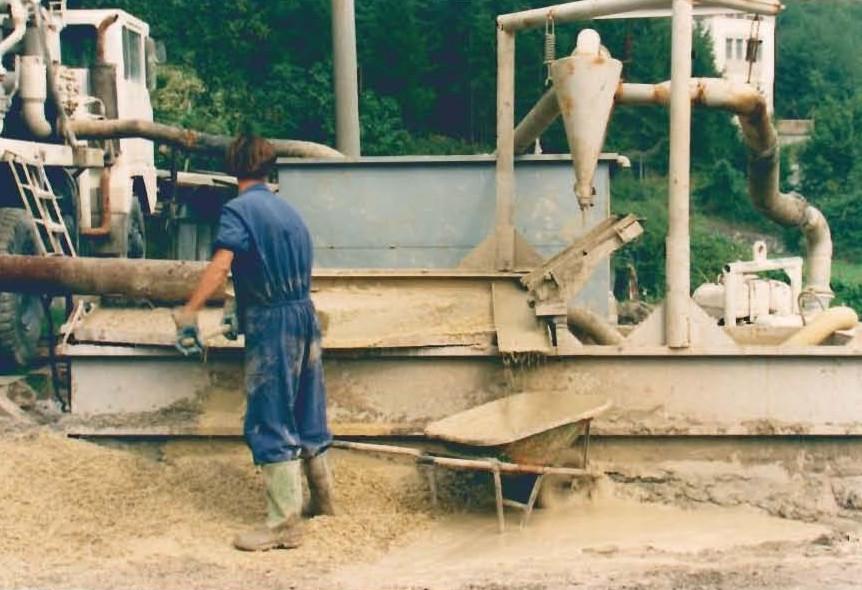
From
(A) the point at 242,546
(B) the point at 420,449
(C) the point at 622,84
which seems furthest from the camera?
(C) the point at 622,84

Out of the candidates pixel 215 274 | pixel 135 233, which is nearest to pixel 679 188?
pixel 215 274

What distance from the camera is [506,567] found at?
5938mm

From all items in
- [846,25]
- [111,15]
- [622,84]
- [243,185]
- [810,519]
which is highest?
[846,25]

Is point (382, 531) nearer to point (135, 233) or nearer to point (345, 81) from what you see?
point (135, 233)

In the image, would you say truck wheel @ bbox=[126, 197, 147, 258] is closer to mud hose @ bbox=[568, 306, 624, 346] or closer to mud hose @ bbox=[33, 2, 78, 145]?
mud hose @ bbox=[33, 2, 78, 145]

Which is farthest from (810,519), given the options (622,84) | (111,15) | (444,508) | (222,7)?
(222,7)

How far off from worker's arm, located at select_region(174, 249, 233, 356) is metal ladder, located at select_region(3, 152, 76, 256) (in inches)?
204

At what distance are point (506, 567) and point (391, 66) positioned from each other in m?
25.4

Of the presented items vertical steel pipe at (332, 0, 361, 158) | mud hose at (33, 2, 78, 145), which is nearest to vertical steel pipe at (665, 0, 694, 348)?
mud hose at (33, 2, 78, 145)

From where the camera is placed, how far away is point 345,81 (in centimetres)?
1623

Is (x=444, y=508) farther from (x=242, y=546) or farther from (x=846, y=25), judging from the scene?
(x=846, y=25)

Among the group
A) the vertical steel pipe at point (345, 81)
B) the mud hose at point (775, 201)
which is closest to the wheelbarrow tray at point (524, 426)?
the mud hose at point (775, 201)

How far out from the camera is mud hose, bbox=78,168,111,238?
14.1 meters

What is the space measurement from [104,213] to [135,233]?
77 cm
